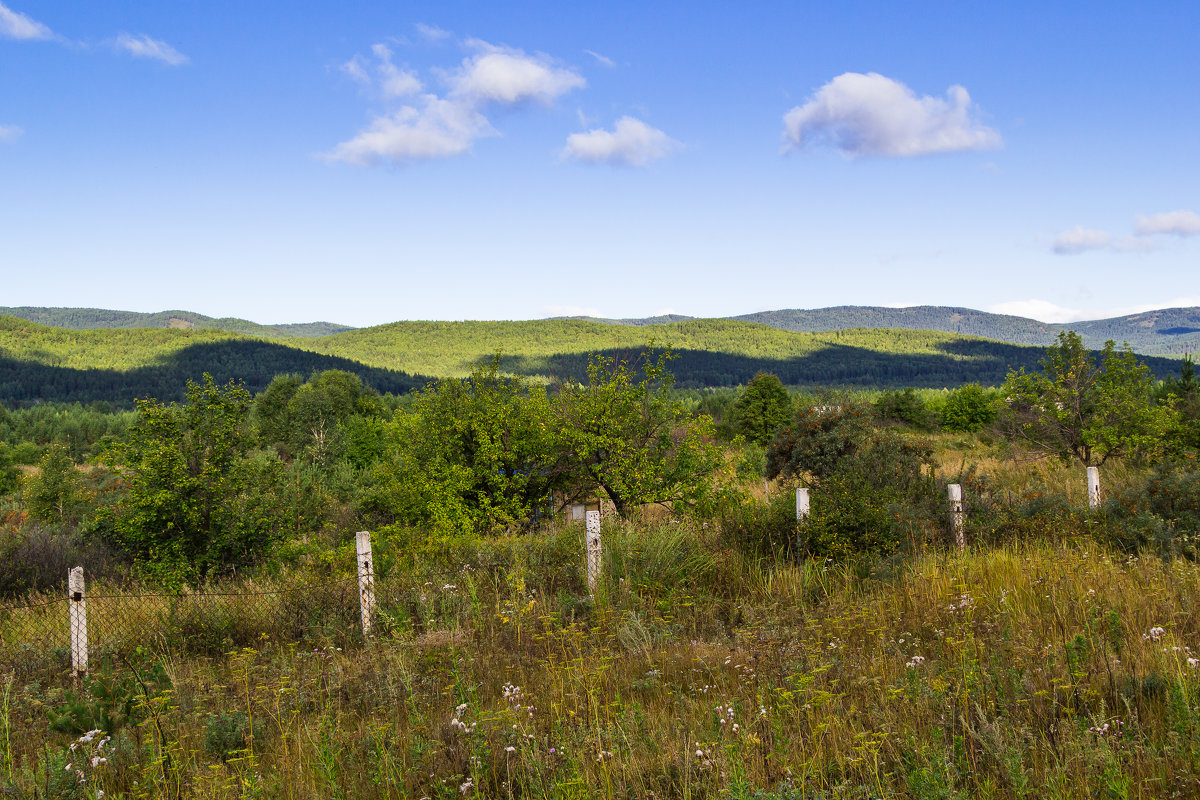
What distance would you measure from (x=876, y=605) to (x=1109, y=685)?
7.14ft

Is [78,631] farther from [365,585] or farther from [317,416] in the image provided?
[317,416]

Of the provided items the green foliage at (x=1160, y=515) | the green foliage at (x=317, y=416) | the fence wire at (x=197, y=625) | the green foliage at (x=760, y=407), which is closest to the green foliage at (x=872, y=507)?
the green foliage at (x=1160, y=515)

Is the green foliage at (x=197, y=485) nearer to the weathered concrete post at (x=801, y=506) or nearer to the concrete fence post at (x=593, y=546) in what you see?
the concrete fence post at (x=593, y=546)

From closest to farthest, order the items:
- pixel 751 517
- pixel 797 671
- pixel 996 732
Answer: pixel 996 732 < pixel 797 671 < pixel 751 517

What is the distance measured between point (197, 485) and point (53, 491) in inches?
1211

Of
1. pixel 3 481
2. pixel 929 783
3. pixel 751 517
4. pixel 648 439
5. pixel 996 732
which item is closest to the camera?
pixel 929 783

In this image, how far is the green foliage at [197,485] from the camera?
12.9 metres

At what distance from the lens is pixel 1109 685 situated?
379 cm

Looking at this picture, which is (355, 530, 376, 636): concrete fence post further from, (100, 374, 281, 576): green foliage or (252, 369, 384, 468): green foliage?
(252, 369, 384, 468): green foliage

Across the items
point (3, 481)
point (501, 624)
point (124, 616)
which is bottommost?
point (3, 481)

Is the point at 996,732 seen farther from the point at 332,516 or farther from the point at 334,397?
the point at 334,397

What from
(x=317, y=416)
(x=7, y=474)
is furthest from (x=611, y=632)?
(x=7, y=474)

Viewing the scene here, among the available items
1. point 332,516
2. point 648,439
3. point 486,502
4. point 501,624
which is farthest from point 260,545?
point 332,516

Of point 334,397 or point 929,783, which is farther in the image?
point 334,397
